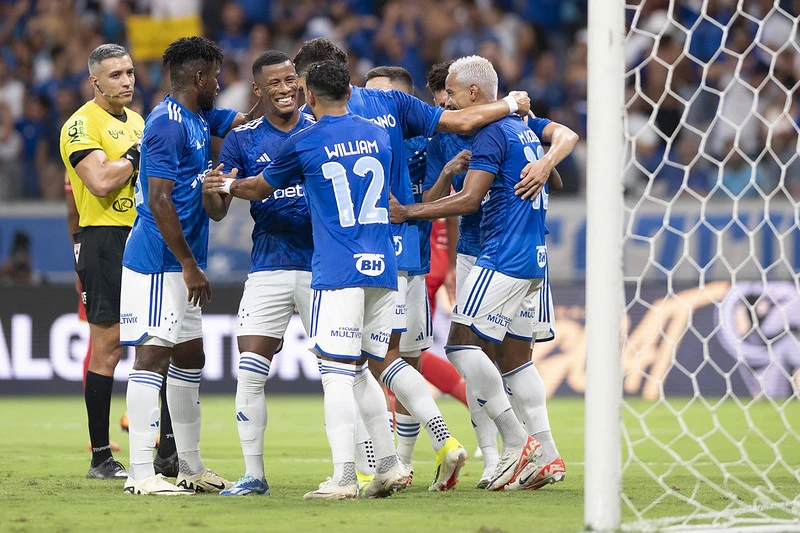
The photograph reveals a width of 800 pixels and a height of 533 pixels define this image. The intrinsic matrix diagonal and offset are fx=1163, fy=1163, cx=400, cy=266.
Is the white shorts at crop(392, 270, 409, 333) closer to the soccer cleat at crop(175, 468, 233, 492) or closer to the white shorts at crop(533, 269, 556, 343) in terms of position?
the white shorts at crop(533, 269, 556, 343)

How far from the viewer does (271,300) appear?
6289mm

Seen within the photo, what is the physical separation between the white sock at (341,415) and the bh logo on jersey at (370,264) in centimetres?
48

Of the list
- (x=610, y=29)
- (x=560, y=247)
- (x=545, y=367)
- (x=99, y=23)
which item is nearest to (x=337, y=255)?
(x=610, y=29)

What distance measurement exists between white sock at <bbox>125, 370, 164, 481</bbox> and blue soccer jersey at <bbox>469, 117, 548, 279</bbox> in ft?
6.45

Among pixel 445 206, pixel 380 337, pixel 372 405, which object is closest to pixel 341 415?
pixel 372 405

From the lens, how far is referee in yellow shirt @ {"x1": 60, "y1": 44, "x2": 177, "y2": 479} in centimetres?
709

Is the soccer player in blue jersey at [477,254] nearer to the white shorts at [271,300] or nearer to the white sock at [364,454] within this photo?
the white sock at [364,454]

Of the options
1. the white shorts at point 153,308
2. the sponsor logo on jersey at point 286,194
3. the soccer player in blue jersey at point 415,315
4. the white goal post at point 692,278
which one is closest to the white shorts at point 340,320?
the sponsor logo on jersey at point 286,194

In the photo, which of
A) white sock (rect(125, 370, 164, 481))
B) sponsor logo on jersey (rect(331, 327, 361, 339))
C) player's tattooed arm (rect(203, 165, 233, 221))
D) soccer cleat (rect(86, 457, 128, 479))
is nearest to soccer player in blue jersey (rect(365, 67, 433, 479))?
sponsor logo on jersey (rect(331, 327, 361, 339))

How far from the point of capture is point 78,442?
30.0 ft

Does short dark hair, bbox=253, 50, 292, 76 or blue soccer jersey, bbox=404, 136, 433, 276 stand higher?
short dark hair, bbox=253, 50, 292, 76

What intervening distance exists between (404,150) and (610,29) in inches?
81.5

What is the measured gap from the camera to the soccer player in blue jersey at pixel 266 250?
6.22 metres

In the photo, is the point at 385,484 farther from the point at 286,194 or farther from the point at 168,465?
the point at 168,465
